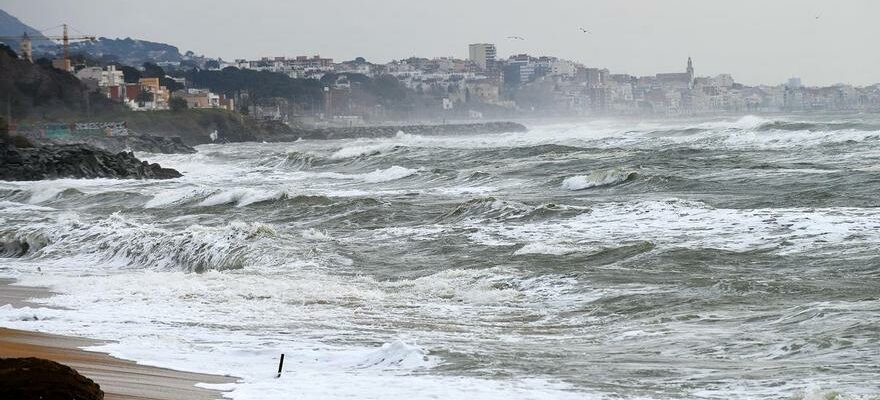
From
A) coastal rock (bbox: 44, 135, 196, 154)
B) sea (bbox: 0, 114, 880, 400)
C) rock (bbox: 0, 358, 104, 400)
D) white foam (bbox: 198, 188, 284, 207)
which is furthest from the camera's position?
coastal rock (bbox: 44, 135, 196, 154)

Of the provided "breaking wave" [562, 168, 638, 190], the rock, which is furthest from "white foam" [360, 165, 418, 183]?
the rock

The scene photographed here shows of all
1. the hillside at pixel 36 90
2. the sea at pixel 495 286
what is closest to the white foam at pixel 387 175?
the sea at pixel 495 286

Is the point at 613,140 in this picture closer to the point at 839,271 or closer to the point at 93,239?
the point at 93,239

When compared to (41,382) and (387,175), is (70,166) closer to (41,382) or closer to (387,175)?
(387,175)

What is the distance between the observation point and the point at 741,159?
3369cm

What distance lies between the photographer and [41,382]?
19.1 feet

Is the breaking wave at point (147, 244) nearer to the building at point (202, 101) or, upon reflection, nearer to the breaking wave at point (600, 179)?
the breaking wave at point (600, 179)

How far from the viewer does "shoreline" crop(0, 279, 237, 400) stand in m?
7.38

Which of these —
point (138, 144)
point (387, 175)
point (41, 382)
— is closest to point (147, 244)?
point (41, 382)

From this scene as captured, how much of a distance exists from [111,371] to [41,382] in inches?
92.3

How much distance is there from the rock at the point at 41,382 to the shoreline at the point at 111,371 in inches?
37.6

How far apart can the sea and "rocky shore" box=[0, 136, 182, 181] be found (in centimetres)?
1141

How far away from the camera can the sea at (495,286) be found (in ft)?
27.2

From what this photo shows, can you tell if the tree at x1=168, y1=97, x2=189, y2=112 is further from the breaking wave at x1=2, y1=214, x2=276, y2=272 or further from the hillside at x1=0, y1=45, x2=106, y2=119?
the breaking wave at x1=2, y1=214, x2=276, y2=272
